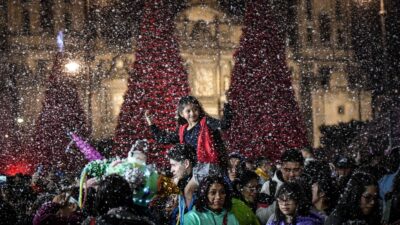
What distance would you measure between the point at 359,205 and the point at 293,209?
2.11 feet

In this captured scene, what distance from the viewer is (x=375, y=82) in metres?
45.0

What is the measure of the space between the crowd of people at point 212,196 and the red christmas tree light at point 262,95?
30.6 ft

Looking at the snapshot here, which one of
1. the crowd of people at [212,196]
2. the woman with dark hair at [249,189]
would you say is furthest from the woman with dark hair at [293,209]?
the woman with dark hair at [249,189]

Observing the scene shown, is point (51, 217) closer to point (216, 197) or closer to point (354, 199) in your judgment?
point (216, 197)

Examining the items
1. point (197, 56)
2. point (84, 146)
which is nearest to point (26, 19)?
point (197, 56)

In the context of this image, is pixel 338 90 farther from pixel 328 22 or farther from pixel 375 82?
pixel 328 22

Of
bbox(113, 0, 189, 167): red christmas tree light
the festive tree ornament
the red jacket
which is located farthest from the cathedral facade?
the red jacket

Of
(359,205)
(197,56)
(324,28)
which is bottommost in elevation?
(359,205)

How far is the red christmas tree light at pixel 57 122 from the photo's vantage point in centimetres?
2181

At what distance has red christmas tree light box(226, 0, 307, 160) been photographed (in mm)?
16688

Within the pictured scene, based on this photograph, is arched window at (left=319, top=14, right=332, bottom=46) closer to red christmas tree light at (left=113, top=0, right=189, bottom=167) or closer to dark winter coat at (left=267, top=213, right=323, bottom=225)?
red christmas tree light at (left=113, top=0, right=189, bottom=167)

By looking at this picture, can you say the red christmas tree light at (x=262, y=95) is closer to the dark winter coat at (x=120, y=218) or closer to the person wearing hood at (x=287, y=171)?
the person wearing hood at (x=287, y=171)

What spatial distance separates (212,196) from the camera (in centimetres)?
460

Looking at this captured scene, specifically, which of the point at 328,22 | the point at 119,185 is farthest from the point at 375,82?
the point at 119,185
